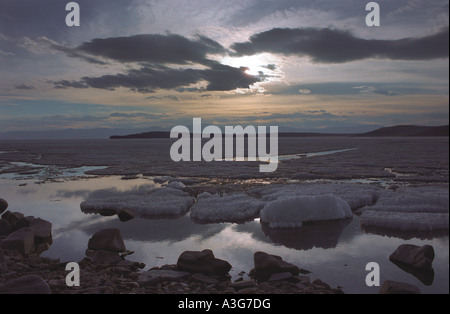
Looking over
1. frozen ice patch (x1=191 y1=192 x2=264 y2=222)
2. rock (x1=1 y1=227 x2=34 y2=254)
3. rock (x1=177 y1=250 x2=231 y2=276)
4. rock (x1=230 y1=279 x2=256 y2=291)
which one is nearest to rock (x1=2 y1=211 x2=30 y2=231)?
rock (x1=1 y1=227 x2=34 y2=254)

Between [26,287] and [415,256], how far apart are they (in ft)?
22.4

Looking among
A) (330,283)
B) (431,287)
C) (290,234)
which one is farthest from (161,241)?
(431,287)

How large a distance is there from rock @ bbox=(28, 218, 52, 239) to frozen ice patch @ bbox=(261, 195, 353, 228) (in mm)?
6002

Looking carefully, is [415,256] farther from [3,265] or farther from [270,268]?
[3,265]

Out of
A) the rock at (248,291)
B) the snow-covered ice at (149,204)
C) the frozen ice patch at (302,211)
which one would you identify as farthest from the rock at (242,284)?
the snow-covered ice at (149,204)

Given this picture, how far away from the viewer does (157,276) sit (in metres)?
5.59

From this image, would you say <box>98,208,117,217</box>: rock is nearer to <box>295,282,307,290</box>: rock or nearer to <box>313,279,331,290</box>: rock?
<box>295,282,307,290</box>: rock

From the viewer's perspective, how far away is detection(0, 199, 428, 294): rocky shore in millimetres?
5078

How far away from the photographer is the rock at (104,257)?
21.5 feet

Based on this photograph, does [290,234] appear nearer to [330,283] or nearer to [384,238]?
[384,238]

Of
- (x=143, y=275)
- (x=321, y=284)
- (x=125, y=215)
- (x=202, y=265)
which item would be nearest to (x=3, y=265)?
(x=143, y=275)

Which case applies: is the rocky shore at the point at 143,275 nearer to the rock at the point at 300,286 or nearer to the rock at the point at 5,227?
the rock at the point at 300,286

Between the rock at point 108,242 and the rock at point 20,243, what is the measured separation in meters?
1.39
